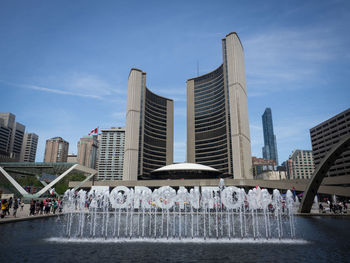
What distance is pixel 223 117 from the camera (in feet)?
385

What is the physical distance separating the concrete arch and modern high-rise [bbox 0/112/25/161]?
176 meters

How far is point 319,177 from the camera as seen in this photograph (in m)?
30.0

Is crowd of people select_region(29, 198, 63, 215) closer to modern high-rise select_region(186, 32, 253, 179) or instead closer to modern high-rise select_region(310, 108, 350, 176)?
modern high-rise select_region(186, 32, 253, 179)

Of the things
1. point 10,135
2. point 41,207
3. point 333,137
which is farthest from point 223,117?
point 10,135

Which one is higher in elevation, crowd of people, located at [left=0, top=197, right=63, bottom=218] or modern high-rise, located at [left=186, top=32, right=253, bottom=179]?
modern high-rise, located at [left=186, top=32, right=253, bottom=179]

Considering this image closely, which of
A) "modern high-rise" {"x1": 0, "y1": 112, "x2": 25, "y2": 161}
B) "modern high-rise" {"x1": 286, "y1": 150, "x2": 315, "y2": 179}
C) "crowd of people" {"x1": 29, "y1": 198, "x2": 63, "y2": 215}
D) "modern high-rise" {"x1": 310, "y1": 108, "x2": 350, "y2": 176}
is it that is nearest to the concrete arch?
"crowd of people" {"x1": 29, "y1": 198, "x2": 63, "y2": 215}

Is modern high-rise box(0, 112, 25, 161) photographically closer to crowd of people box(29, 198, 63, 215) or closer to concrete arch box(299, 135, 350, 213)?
crowd of people box(29, 198, 63, 215)

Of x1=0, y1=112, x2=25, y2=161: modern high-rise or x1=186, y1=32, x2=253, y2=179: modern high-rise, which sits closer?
x1=186, y1=32, x2=253, y2=179: modern high-rise

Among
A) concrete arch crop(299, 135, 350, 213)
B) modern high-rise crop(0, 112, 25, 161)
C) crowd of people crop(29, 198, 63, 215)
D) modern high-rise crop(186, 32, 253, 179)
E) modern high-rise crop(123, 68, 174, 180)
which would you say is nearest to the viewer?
crowd of people crop(29, 198, 63, 215)

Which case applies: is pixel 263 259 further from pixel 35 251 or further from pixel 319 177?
pixel 319 177

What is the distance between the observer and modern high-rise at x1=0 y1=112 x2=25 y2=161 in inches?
6289

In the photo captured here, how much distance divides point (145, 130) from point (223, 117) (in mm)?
41701

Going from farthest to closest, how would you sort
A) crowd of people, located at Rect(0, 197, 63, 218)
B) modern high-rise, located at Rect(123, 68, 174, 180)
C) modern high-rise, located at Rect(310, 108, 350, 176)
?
modern high-rise, located at Rect(123, 68, 174, 180) < modern high-rise, located at Rect(310, 108, 350, 176) < crowd of people, located at Rect(0, 197, 63, 218)

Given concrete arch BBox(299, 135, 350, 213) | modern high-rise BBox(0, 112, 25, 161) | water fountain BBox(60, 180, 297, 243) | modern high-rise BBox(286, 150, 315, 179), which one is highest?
modern high-rise BBox(0, 112, 25, 161)
